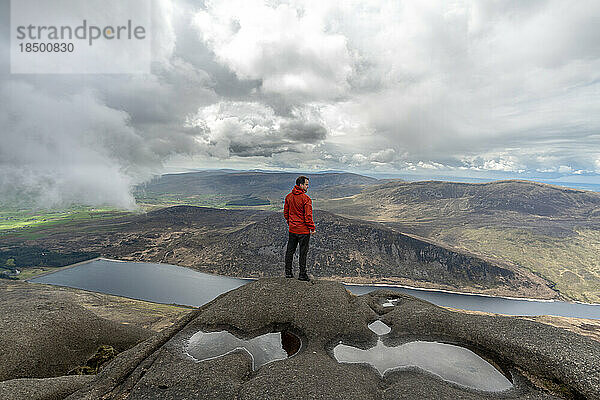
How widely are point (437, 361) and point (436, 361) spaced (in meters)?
0.04

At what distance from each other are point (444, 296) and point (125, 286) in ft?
737

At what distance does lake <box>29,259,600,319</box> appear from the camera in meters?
155

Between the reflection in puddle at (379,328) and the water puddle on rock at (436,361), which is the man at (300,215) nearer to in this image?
the reflection in puddle at (379,328)

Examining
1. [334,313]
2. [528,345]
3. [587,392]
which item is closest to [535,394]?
[587,392]

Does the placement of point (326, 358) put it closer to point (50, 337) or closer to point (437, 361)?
point (437, 361)

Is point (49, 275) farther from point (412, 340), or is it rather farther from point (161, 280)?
point (412, 340)

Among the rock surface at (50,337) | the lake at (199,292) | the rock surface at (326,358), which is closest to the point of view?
the rock surface at (326,358)

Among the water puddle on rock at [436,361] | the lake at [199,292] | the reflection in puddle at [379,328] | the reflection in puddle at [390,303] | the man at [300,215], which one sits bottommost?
the lake at [199,292]

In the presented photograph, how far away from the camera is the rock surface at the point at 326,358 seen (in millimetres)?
8344

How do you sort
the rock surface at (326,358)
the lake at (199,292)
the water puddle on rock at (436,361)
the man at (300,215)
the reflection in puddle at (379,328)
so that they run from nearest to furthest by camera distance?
the rock surface at (326,358)
the water puddle on rock at (436,361)
the reflection in puddle at (379,328)
the man at (300,215)
the lake at (199,292)

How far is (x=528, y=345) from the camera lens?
10484 millimetres

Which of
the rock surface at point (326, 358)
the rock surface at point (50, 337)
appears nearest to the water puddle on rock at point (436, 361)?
the rock surface at point (326, 358)

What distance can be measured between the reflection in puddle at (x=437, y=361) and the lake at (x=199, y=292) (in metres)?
159

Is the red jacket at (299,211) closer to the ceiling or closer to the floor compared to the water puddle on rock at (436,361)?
closer to the ceiling
